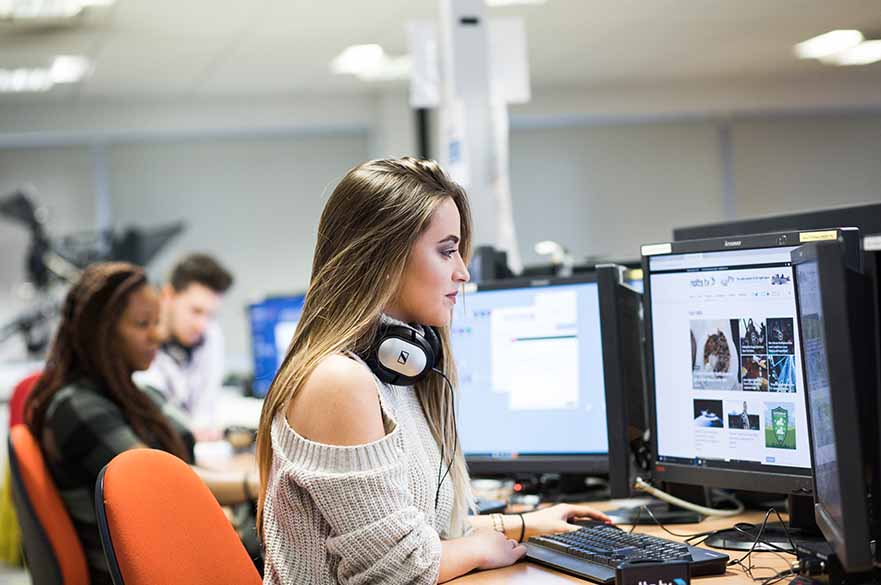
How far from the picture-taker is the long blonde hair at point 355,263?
58.0 inches

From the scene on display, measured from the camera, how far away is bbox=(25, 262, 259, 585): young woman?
2.36 m

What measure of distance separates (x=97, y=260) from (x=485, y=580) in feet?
18.6

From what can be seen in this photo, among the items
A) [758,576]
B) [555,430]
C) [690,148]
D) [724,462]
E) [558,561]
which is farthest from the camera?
[690,148]

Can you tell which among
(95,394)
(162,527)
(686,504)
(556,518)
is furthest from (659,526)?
(95,394)

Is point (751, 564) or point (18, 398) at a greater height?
point (18, 398)

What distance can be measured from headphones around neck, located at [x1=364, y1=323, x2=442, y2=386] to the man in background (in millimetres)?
2942

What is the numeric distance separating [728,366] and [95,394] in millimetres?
1563

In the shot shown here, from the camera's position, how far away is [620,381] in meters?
1.88

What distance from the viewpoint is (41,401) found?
8.05ft

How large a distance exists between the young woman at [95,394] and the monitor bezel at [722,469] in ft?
4.22

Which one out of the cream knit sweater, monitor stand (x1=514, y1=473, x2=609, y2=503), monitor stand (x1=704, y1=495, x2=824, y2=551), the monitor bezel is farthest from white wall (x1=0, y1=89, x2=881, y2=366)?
the cream knit sweater

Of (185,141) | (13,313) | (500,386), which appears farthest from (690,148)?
(500,386)

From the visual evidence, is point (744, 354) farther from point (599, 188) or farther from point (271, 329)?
point (599, 188)

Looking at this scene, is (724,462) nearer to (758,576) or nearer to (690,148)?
(758,576)
